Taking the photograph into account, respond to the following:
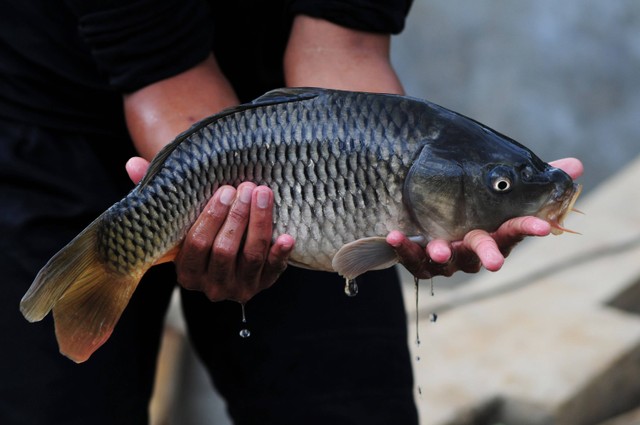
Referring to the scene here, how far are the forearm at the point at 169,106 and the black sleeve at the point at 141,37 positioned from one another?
0.06ft

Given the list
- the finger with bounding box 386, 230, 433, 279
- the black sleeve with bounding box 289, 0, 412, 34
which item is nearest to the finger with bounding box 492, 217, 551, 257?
the finger with bounding box 386, 230, 433, 279

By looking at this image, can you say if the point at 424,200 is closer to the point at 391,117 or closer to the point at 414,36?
the point at 391,117

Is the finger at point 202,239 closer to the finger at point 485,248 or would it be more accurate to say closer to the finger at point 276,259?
the finger at point 276,259

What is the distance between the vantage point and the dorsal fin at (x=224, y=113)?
164cm

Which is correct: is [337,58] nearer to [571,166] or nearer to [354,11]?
[354,11]

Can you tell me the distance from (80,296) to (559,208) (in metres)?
Answer: 0.68

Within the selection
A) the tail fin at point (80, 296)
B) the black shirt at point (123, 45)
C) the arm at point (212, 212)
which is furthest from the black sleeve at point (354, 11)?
the tail fin at point (80, 296)

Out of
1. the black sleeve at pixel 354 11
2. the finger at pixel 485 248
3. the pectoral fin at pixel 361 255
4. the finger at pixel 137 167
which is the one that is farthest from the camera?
the black sleeve at pixel 354 11

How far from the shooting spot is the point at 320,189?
161cm

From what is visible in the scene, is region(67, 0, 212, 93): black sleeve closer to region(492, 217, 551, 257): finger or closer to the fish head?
the fish head

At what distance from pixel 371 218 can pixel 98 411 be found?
54cm

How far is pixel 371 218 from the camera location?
161 centimetres

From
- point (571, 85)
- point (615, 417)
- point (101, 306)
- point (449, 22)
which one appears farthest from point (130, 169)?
point (449, 22)

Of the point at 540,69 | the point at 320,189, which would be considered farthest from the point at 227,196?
the point at 540,69
